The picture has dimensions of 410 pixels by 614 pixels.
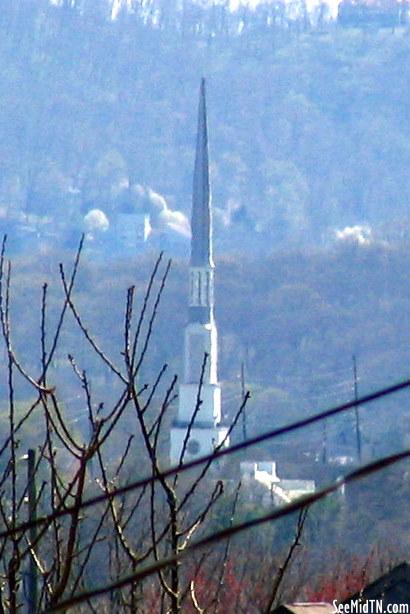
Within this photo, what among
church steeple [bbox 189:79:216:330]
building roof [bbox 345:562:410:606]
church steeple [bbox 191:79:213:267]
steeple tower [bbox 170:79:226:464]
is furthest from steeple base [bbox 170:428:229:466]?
building roof [bbox 345:562:410:606]

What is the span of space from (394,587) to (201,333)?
2119 inches

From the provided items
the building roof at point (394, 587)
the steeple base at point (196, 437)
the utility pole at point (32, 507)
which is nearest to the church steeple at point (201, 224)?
the steeple base at point (196, 437)

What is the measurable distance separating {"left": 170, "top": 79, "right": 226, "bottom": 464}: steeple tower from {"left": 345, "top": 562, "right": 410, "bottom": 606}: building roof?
47.2 m

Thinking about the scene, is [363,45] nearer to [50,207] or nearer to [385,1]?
[385,1]

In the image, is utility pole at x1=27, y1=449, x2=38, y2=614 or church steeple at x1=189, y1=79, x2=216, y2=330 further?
church steeple at x1=189, y1=79, x2=216, y2=330

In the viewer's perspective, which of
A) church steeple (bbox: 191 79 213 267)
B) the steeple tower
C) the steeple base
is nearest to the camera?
the steeple base

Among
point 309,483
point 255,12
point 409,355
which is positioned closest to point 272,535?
point 309,483

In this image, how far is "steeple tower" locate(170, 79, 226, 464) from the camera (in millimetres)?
58406

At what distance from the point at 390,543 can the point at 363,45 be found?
11295cm

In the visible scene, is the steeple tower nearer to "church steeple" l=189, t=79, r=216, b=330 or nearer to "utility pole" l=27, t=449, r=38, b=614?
"church steeple" l=189, t=79, r=216, b=330

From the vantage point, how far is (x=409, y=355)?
73562 millimetres

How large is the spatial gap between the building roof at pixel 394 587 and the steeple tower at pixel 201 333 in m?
47.2

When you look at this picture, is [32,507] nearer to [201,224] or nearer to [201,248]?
[201,248]

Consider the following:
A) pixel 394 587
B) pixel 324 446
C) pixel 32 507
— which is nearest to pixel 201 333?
pixel 324 446
